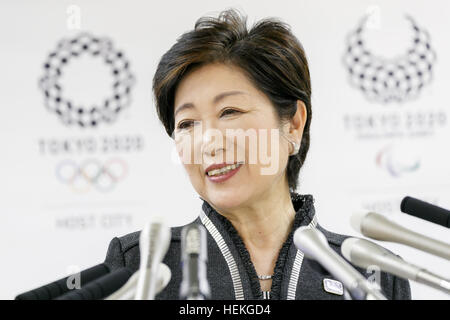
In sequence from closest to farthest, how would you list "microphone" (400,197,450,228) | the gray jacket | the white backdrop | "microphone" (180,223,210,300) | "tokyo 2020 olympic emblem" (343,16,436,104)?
"microphone" (180,223,210,300), "microphone" (400,197,450,228), the gray jacket, the white backdrop, "tokyo 2020 olympic emblem" (343,16,436,104)

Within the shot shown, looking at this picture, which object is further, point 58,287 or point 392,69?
point 392,69

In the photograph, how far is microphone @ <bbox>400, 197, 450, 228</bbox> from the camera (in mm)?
744

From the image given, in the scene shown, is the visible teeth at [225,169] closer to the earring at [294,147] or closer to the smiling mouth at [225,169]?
the smiling mouth at [225,169]

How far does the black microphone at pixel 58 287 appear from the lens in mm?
606

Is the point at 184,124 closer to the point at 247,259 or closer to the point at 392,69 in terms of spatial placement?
the point at 247,259

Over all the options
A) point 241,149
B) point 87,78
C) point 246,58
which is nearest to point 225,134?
point 241,149

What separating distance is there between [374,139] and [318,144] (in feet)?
0.81

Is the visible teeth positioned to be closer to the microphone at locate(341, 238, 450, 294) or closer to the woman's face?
the woman's face

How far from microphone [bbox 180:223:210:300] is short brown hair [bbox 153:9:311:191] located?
0.59 meters

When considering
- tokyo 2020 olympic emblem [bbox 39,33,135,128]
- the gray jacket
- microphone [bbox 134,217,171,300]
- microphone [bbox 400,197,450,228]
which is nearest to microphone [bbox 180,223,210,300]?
microphone [bbox 134,217,171,300]

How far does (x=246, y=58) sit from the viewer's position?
1.18 m

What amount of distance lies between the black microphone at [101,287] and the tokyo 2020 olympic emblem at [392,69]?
2.07 m

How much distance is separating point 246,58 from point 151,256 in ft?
2.14
